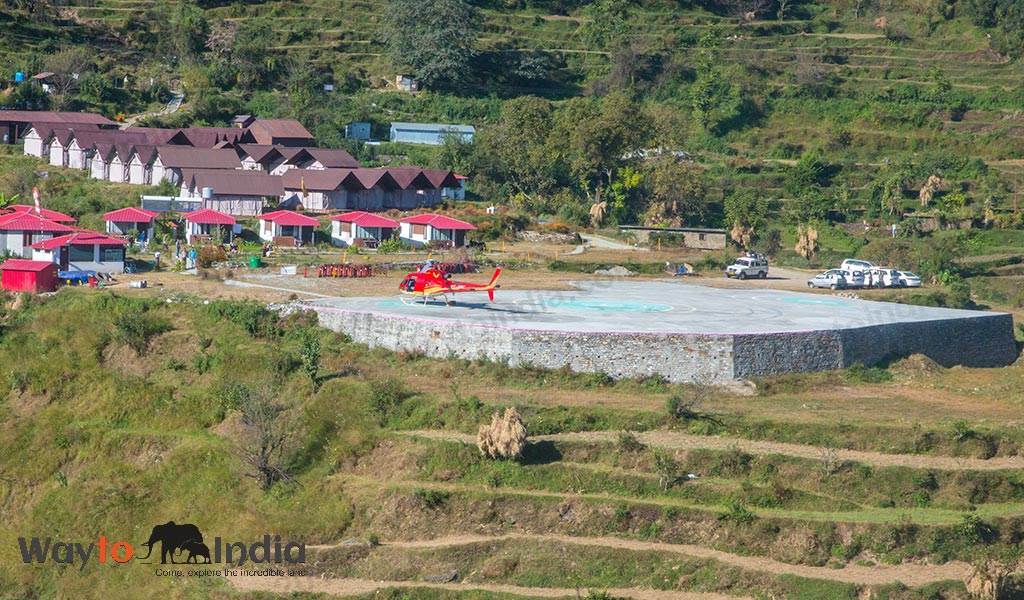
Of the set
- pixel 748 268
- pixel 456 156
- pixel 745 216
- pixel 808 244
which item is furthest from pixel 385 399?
pixel 456 156

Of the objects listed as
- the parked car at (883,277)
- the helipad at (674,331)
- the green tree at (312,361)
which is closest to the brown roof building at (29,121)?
the helipad at (674,331)

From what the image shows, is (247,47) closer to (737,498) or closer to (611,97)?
(611,97)

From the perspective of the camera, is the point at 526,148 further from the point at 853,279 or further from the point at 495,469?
the point at 495,469

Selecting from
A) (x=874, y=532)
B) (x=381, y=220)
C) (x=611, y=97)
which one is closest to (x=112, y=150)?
(x=381, y=220)

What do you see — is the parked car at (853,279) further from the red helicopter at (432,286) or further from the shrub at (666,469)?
the shrub at (666,469)

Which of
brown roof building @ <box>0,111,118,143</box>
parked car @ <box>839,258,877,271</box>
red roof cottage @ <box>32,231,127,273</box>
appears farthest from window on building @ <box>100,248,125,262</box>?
parked car @ <box>839,258,877,271</box>

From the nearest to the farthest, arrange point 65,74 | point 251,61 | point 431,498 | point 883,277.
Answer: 1. point 431,498
2. point 883,277
3. point 65,74
4. point 251,61
